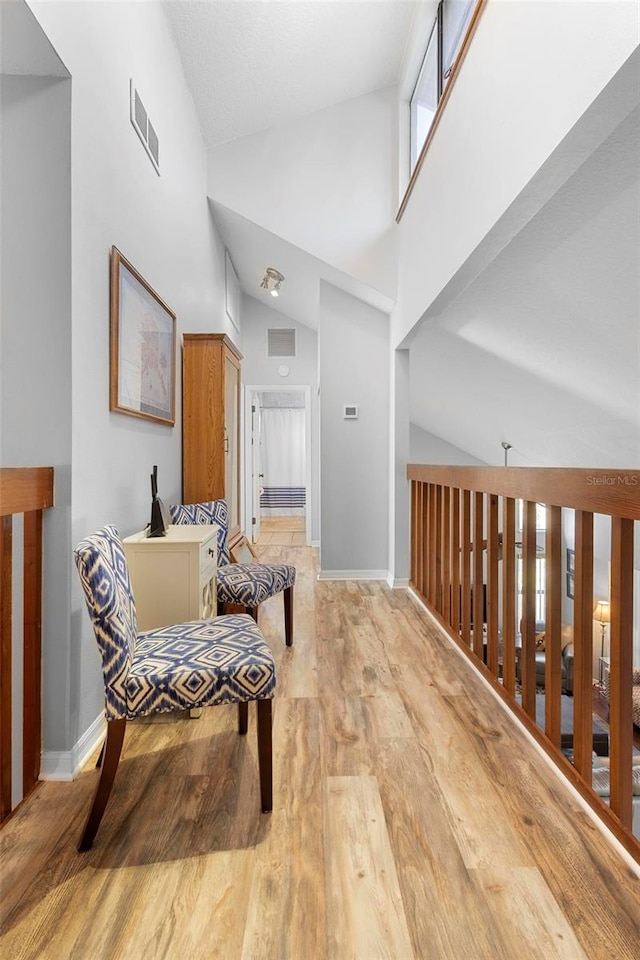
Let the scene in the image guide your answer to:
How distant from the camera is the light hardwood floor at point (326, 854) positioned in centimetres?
107

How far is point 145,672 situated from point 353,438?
3.25m

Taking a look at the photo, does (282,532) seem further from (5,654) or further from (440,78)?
(5,654)

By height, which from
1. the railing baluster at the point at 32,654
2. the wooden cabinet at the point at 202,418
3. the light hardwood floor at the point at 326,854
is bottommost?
the light hardwood floor at the point at 326,854

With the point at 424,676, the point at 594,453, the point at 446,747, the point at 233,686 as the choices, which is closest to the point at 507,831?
the point at 446,747

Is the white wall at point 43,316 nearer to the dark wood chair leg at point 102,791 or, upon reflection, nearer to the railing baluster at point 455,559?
the dark wood chair leg at point 102,791

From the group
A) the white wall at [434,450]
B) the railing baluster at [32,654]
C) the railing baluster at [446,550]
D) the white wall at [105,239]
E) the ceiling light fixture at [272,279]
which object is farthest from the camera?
the white wall at [434,450]

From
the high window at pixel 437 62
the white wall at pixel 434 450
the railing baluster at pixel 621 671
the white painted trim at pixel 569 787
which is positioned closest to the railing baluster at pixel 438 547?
the white painted trim at pixel 569 787

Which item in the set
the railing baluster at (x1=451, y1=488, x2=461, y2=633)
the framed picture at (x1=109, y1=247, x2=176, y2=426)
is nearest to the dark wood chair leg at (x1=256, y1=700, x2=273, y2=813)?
the framed picture at (x1=109, y1=247, x2=176, y2=426)

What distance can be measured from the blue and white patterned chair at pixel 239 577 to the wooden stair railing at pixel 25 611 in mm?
1029

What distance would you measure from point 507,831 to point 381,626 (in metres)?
1.81

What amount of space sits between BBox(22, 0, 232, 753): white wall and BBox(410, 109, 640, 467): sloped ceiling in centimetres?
172

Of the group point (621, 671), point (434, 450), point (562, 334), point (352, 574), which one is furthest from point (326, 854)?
point (434, 450)

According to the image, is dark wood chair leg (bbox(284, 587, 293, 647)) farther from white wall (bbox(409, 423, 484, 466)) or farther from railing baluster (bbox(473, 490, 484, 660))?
white wall (bbox(409, 423, 484, 466))

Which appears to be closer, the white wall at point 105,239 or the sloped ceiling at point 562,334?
the white wall at point 105,239
